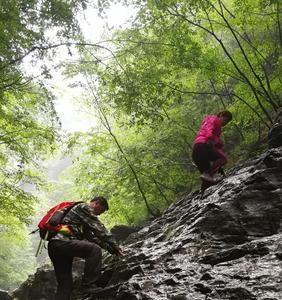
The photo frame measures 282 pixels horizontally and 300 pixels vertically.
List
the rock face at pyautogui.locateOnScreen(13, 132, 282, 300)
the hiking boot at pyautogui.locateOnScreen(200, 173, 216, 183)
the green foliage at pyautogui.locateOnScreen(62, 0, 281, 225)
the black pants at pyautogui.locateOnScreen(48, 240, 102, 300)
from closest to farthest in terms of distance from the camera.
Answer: the rock face at pyautogui.locateOnScreen(13, 132, 282, 300)
the black pants at pyautogui.locateOnScreen(48, 240, 102, 300)
the hiking boot at pyautogui.locateOnScreen(200, 173, 216, 183)
the green foliage at pyautogui.locateOnScreen(62, 0, 281, 225)

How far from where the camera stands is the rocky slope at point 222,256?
3781 mm

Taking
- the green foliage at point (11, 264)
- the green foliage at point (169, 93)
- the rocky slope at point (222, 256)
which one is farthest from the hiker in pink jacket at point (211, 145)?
the green foliage at point (11, 264)

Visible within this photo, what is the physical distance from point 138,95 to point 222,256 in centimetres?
703

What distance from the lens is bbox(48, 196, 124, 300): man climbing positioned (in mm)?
5918

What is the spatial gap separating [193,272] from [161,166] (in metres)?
9.98

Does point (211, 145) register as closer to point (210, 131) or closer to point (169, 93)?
point (210, 131)

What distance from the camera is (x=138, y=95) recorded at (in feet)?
35.5

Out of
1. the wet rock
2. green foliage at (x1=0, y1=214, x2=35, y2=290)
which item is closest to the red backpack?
the wet rock

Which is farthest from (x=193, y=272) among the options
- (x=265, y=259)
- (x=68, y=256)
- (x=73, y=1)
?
(x=73, y=1)

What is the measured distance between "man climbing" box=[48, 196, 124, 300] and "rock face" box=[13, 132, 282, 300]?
1.13 ft

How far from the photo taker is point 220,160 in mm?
8734

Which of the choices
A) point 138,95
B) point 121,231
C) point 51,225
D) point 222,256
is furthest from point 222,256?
point 121,231

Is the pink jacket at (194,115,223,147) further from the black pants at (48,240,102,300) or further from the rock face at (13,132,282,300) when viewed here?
the black pants at (48,240,102,300)

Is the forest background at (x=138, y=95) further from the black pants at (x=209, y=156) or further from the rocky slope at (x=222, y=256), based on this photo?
the rocky slope at (x=222, y=256)
